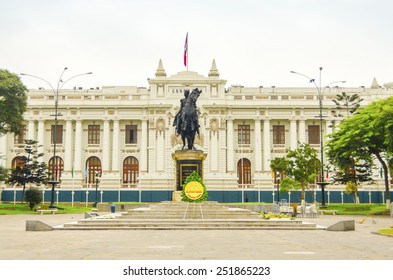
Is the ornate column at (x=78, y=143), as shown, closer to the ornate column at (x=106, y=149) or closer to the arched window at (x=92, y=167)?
the arched window at (x=92, y=167)

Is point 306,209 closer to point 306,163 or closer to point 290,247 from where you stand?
point 306,163

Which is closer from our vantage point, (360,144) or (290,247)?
(290,247)

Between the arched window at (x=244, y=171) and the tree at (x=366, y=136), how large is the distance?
85.6 feet

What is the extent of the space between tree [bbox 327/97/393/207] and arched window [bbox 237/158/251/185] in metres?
26.1

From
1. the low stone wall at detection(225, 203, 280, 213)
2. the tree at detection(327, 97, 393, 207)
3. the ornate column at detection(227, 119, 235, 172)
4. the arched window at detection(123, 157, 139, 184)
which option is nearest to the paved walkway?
the low stone wall at detection(225, 203, 280, 213)

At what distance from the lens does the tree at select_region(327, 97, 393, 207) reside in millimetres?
41562

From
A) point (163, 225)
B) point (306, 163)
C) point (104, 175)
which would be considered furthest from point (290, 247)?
point (104, 175)

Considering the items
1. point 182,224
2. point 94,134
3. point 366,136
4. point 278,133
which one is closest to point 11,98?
point 94,134

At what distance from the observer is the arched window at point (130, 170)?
72.8 meters

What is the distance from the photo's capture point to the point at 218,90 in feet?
237

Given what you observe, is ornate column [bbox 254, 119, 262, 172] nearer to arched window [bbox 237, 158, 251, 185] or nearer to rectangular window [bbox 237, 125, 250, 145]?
rectangular window [bbox 237, 125, 250, 145]

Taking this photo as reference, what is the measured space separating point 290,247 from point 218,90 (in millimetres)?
57244

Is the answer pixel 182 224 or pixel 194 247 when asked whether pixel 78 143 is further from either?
pixel 194 247

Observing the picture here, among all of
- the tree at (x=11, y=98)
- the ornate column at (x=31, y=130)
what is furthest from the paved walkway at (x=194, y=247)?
the ornate column at (x=31, y=130)
